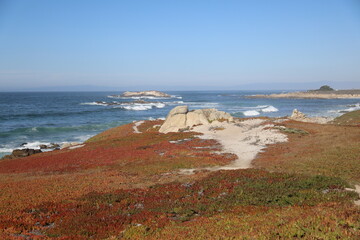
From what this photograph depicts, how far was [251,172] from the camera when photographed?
68.2 ft

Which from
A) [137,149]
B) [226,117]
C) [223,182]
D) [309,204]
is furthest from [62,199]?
[226,117]

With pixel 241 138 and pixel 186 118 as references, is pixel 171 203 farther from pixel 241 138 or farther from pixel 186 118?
pixel 186 118

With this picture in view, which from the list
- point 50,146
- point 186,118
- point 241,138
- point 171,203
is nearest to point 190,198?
point 171,203

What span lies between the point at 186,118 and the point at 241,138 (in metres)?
19.4

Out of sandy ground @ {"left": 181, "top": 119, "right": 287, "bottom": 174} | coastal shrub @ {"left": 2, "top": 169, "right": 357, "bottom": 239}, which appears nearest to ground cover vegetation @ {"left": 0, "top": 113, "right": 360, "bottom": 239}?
coastal shrub @ {"left": 2, "top": 169, "right": 357, "bottom": 239}

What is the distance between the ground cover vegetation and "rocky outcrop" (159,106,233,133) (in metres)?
24.8

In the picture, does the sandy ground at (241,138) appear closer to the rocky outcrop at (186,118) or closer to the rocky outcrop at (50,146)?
the rocky outcrop at (186,118)

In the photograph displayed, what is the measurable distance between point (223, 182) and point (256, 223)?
804cm

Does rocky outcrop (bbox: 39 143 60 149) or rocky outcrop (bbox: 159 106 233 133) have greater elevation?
rocky outcrop (bbox: 159 106 233 133)

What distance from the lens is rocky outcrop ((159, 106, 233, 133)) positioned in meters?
55.5

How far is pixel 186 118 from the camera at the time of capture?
58.3 metres

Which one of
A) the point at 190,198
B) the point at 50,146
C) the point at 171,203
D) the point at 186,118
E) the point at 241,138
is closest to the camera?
the point at 171,203

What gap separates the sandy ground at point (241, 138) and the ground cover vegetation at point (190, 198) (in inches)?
54.0

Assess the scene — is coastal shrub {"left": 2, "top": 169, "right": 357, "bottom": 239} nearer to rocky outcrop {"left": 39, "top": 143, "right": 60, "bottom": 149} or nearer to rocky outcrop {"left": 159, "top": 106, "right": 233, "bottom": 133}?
rocky outcrop {"left": 159, "top": 106, "right": 233, "bottom": 133}
